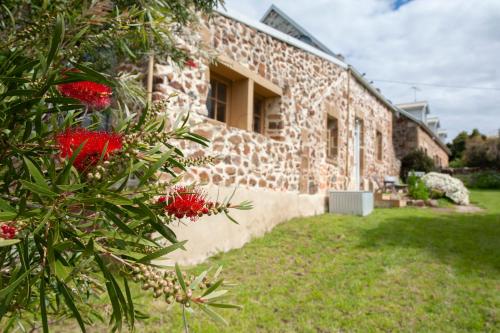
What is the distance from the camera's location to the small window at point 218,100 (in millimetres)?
6078

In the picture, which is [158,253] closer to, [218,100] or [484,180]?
[218,100]

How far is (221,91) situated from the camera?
6406 mm

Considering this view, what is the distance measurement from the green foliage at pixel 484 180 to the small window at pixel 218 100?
20.0 m

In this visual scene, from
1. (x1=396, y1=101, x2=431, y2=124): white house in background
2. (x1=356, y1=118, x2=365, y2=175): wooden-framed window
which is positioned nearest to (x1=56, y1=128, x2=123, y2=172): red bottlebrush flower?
(x1=356, y1=118, x2=365, y2=175): wooden-framed window

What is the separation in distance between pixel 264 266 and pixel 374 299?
5.30 feet

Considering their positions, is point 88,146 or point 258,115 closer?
point 88,146

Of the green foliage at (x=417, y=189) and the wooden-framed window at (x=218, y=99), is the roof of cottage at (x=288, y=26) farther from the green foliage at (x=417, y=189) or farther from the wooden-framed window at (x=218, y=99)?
the wooden-framed window at (x=218, y=99)

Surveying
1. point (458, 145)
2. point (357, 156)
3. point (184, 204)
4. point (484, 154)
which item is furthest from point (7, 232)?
point (458, 145)

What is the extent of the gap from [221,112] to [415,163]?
15.5 metres

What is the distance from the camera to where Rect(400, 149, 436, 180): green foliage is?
61.2ft

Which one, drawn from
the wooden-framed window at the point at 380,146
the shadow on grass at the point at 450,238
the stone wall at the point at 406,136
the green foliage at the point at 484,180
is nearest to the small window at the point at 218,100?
the shadow on grass at the point at 450,238

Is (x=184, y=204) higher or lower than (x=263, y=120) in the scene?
lower

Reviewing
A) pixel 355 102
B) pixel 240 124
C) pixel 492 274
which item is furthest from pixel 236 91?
pixel 355 102

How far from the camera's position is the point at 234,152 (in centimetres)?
591
